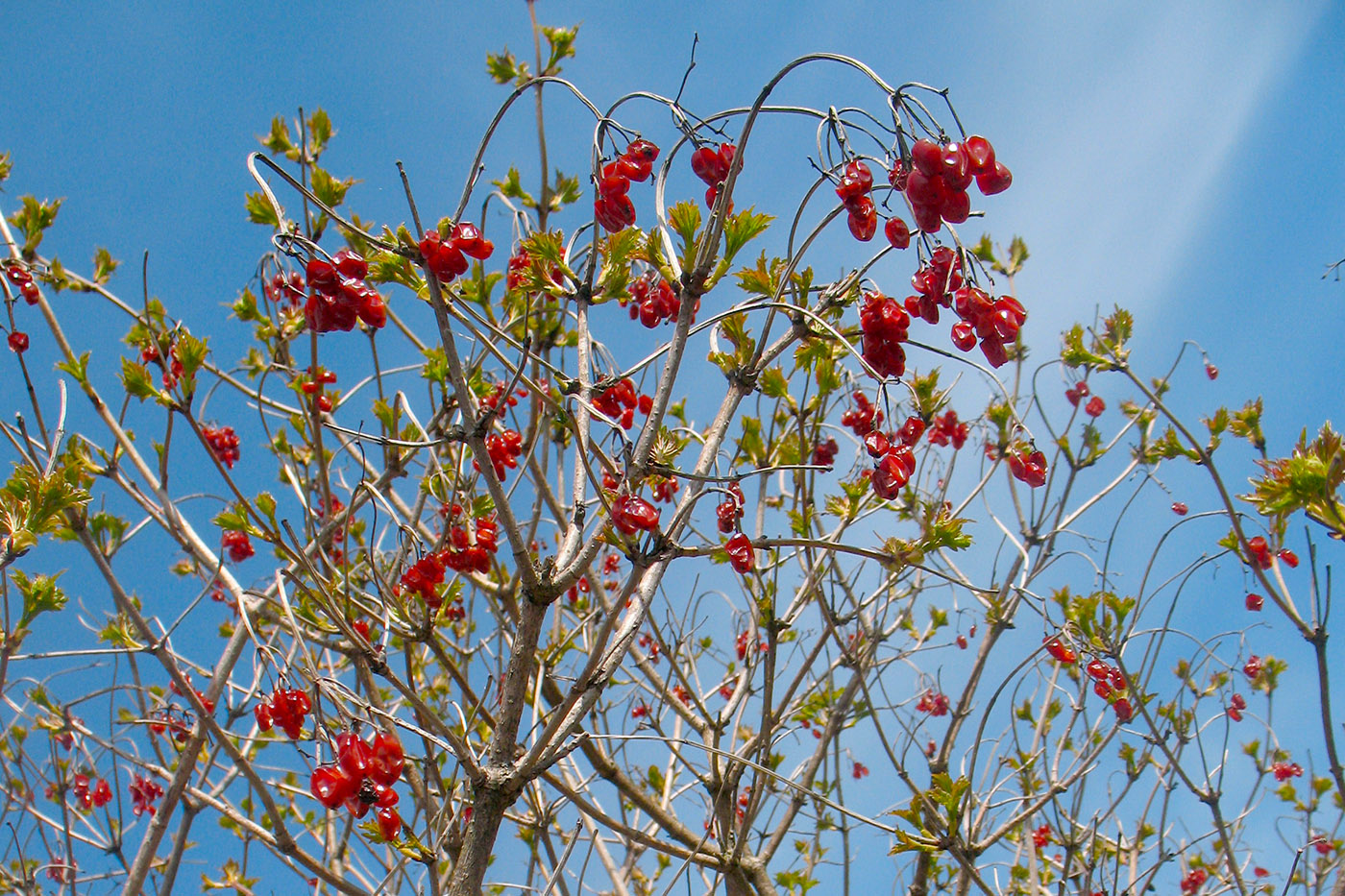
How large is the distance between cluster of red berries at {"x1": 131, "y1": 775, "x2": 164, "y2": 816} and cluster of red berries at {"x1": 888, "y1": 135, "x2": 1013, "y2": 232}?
5.36 m

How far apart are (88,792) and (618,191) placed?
541cm

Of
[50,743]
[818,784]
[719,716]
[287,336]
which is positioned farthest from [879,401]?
[50,743]

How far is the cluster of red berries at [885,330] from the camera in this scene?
2215 millimetres

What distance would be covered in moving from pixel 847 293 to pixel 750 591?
143 cm

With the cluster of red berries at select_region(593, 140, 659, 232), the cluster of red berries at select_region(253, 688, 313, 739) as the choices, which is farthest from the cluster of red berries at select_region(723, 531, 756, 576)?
the cluster of red berries at select_region(253, 688, 313, 739)

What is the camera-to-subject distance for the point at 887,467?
2227mm

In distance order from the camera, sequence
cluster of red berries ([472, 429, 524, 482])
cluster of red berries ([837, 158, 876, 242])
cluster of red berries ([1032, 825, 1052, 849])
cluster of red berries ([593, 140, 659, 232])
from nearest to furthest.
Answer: cluster of red berries ([837, 158, 876, 242]), cluster of red berries ([593, 140, 659, 232]), cluster of red berries ([472, 429, 524, 482]), cluster of red berries ([1032, 825, 1052, 849])

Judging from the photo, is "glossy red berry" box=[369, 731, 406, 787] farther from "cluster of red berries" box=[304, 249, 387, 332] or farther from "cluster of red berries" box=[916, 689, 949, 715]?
"cluster of red berries" box=[916, 689, 949, 715]

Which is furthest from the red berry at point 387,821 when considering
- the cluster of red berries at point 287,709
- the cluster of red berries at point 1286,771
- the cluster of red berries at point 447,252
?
the cluster of red berries at point 1286,771

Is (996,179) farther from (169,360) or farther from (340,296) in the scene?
(169,360)

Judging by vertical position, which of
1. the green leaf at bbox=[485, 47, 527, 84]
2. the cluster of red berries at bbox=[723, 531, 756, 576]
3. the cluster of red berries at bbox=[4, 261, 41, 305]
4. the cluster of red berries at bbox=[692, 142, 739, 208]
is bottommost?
the cluster of red berries at bbox=[723, 531, 756, 576]

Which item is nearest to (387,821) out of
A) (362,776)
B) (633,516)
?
(362,776)

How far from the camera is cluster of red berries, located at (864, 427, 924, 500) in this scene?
2.20m

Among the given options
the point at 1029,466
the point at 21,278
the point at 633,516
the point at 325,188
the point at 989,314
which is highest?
the point at 21,278
